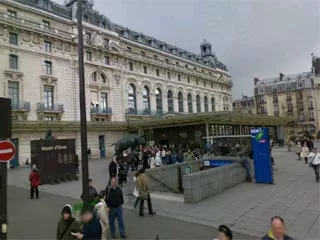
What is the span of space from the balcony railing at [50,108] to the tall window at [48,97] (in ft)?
0.42

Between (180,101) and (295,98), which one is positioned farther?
(295,98)

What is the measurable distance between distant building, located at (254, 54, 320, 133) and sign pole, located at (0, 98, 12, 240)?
74.6 meters

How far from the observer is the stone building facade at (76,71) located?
30.0m

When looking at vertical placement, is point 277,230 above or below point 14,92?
below

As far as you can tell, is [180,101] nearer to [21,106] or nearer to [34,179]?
[21,106]

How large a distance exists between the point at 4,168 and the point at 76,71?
108ft

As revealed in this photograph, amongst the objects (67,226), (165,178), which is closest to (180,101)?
(165,178)

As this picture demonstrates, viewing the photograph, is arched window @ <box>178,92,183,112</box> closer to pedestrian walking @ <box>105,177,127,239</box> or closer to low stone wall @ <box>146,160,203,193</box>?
low stone wall @ <box>146,160,203,193</box>

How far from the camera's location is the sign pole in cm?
529

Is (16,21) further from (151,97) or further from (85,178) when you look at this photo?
(85,178)

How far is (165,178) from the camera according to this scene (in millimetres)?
14000

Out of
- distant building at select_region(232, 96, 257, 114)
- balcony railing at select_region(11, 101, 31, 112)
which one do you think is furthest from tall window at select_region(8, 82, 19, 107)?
distant building at select_region(232, 96, 257, 114)

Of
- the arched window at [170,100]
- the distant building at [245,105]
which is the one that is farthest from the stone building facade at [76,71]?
the distant building at [245,105]

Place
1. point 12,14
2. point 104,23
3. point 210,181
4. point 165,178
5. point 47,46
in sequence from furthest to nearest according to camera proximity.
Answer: point 104,23 → point 47,46 → point 12,14 → point 165,178 → point 210,181
